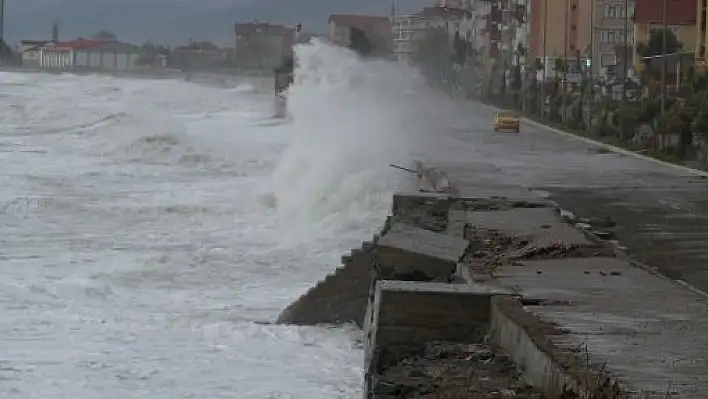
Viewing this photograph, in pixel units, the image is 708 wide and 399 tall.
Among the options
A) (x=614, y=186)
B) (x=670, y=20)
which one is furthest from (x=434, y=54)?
(x=614, y=186)

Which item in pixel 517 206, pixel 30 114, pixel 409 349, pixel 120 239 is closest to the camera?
pixel 409 349

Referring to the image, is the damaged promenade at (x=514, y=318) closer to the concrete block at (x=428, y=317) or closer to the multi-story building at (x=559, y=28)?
the concrete block at (x=428, y=317)

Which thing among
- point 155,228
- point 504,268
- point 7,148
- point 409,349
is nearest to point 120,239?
point 155,228

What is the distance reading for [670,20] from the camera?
7556 cm

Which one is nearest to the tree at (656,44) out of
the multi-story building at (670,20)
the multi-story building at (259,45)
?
the multi-story building at (670,20)

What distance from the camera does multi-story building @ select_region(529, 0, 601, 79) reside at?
3939 inches

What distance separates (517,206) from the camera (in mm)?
17562

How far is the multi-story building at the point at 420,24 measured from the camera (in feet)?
508

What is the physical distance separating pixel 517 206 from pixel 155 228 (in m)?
8.09

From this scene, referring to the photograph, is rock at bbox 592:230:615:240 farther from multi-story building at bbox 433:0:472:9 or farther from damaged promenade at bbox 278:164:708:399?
multi-story building at bbox 433:0:472:9

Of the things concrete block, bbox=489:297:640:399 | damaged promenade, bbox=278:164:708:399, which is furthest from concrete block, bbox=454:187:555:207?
concrete block, bbox=489:297:640:399

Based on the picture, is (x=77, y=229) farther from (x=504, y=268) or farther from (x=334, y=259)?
(x=504, y=268)

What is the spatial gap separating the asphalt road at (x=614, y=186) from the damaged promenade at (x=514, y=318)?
879 millimetres

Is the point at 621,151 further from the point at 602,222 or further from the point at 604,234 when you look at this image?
the point at 604,234
